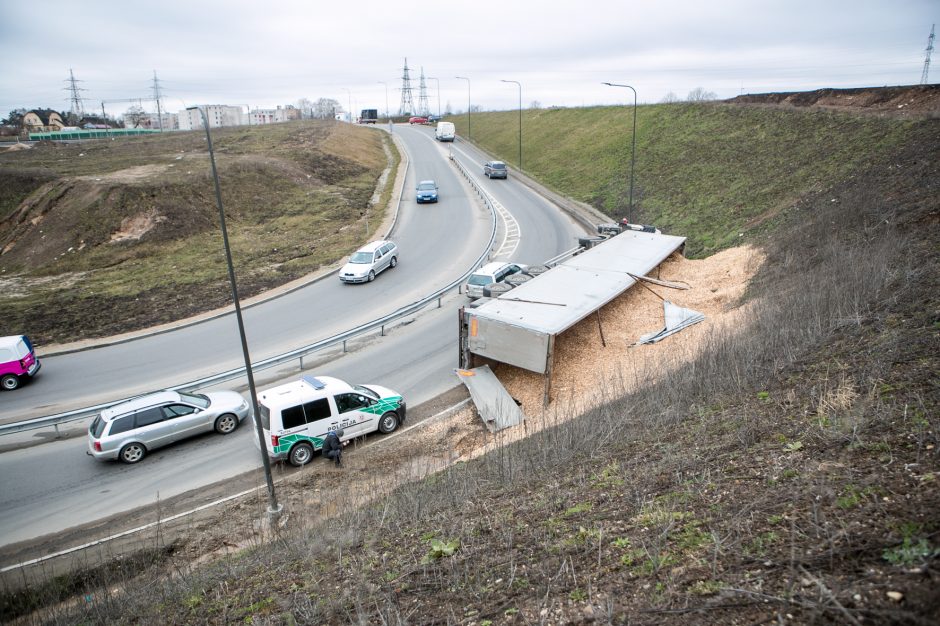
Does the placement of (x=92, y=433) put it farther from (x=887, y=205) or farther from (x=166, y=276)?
(x=887, y=205)

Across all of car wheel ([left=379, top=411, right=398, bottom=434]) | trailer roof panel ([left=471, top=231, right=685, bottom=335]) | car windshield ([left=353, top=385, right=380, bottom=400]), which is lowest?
car wheel ([left=379, top=411, right=398, bottom=434])

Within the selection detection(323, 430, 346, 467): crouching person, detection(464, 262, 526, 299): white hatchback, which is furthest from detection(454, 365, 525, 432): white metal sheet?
detection(464, 262, 526, 299): white hatchback

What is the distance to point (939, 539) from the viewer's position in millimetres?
4699

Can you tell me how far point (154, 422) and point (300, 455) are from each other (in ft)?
13.4

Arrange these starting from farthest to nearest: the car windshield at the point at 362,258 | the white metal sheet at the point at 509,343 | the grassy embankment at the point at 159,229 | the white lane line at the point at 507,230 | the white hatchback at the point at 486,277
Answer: the white lane line at the point at 507,230 < the car windshield at the point at 362,258 < the grassy embankment at the point at 159,229 < the white hatchback at the point at 486,277 < the white metal sheet at the point at 509,343

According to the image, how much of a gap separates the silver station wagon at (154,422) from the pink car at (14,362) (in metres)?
6.36

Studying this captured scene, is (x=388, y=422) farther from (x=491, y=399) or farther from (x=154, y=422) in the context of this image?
(x=154, y=422)

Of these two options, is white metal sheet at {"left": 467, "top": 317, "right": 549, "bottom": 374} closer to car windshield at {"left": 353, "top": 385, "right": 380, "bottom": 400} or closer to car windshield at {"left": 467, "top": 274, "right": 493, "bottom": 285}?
car windshield at {"left": 353, "top": 385, "right": 380, "bottom": 400}

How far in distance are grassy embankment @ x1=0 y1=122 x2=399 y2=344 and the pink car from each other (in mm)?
3424

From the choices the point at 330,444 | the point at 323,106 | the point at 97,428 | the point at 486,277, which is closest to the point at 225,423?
the point at 97,428

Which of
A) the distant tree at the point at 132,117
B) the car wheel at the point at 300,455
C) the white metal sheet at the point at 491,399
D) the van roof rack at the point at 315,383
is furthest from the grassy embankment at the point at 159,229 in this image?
the distant tree at the point at 132,117

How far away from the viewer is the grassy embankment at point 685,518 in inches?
197

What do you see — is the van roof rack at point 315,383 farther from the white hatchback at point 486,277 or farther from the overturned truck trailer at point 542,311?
the white hatchback at point 486,277

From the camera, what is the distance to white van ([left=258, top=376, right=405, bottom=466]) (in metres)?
13.0
